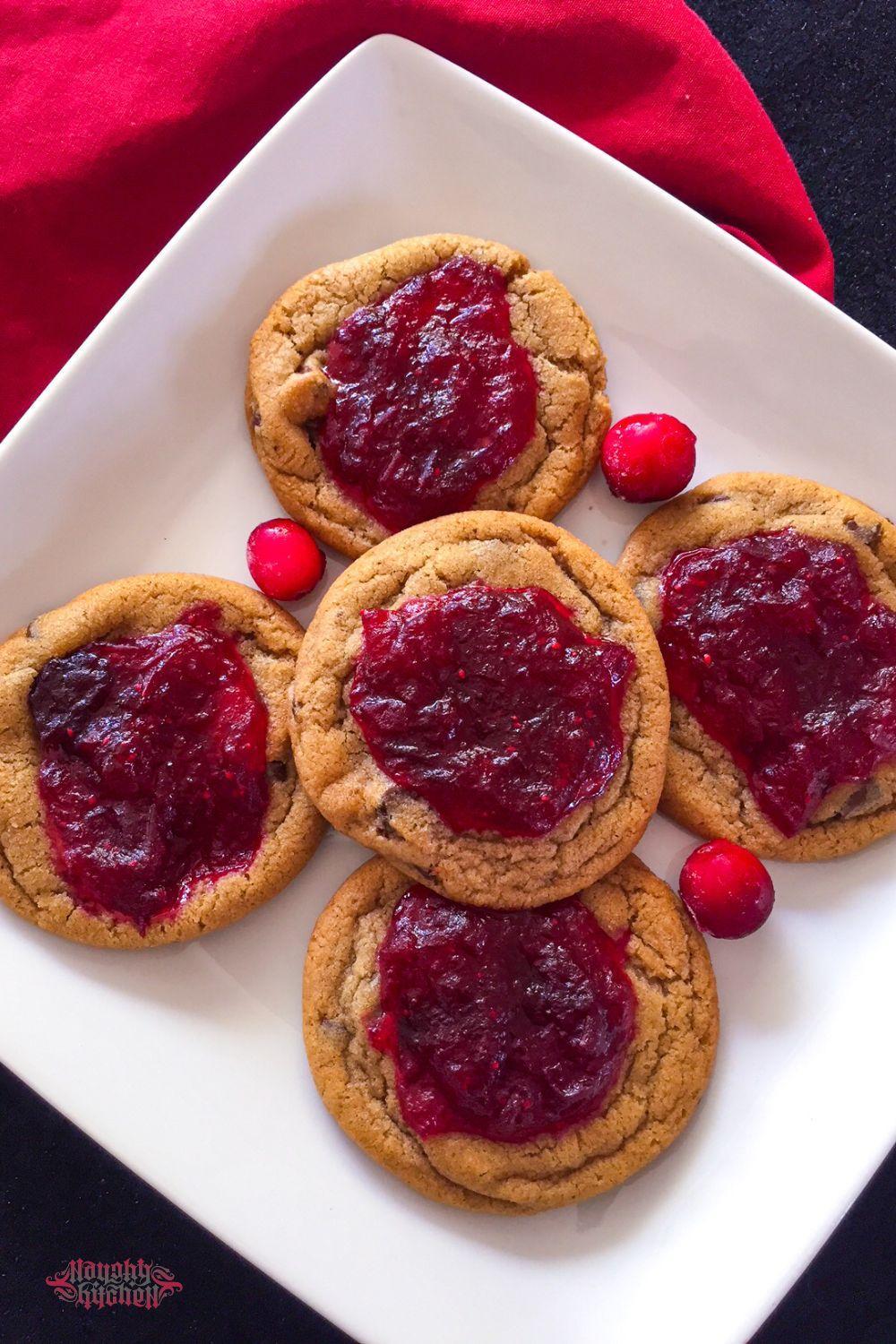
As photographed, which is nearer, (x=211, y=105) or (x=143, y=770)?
(x=143, y=770)

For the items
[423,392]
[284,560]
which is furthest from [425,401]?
[284,560]

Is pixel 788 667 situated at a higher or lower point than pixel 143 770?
higher

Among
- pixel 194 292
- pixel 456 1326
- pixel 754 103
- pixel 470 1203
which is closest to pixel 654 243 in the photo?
pixel 754 103

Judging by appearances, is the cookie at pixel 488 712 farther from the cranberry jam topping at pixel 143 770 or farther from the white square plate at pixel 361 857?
the white square plate at pixel 361 857

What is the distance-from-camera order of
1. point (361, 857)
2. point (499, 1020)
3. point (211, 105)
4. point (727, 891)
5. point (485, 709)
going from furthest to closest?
1. point (211, 105)
2. point (361, 857)
3. point (727, 891)
4. point (499, 1020)
5. point (485, 709)

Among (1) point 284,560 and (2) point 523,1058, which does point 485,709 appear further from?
(2) point 523,1058

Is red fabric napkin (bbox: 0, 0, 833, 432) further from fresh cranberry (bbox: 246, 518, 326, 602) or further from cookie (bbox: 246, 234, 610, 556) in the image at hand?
fresh cranberry (bbox: 246, 518, 326, 602)
